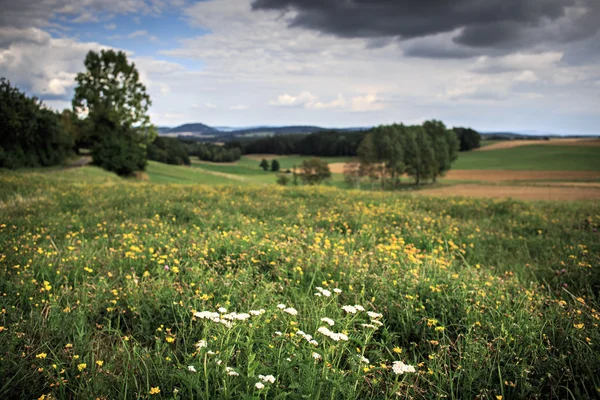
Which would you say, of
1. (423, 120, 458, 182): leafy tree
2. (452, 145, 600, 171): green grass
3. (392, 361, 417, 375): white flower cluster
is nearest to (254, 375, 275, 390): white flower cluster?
(392, 361, 417, 375): white flower cluster

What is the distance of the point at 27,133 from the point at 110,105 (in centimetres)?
1125

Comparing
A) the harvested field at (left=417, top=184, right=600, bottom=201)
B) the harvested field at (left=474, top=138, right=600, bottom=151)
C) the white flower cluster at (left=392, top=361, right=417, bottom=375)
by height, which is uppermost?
the harvested field at (left=474, top=138, right=600, bottom=151)

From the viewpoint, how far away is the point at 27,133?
35.2m

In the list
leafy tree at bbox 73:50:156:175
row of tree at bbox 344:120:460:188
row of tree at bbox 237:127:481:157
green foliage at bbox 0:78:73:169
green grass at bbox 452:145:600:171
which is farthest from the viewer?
row of tree at bbox 237:127:481:157

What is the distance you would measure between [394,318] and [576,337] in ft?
5.19

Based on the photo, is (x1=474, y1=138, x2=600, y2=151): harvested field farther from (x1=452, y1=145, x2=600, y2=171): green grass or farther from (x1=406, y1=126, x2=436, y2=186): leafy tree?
(x1=406, y1=126, x2=436, y2=186): leafy tree

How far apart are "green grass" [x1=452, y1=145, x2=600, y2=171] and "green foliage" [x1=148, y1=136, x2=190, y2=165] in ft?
227

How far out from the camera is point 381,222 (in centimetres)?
866

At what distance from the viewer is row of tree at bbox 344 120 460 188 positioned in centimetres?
6141

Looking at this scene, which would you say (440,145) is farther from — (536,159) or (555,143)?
(555,143)

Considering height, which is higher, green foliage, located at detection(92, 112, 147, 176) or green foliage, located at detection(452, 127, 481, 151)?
green foliage, located at detection(452, 127, 481, 151)

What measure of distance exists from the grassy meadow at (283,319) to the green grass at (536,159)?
66443 mm

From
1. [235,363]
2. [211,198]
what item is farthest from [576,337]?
[211,198]

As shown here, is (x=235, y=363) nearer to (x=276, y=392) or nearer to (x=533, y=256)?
(x=276, y=392)
